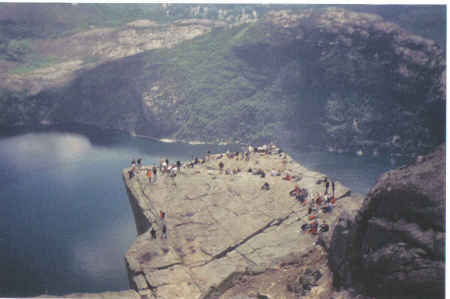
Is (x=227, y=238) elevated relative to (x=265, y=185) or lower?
lower

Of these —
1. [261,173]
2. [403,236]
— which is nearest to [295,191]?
[261,173]

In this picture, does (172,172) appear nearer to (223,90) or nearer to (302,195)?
(302,195)

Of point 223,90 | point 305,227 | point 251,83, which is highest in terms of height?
point 251,83

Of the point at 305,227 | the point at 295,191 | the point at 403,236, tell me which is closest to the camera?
the point at 403,236

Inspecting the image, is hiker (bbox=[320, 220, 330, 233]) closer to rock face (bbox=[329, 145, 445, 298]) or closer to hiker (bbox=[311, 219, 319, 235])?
hiker (bbox=[311, 219, 319, 235])

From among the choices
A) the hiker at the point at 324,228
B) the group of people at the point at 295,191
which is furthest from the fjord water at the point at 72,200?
the hiker at the point at 324,228

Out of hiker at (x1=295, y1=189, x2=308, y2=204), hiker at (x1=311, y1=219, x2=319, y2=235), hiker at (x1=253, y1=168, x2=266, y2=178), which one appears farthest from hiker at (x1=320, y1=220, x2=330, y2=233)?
hiker at (x1=253, y1=168, x2=266, y2=178)

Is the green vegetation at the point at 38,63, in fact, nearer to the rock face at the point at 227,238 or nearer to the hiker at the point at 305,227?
the rock face at the point at 227,238
